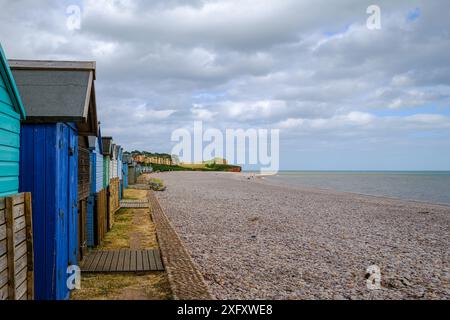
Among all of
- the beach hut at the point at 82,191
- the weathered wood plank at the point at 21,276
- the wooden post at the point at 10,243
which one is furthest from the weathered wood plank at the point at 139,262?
the wooden post at the point at 10,243

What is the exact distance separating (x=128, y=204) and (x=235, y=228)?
844 cm

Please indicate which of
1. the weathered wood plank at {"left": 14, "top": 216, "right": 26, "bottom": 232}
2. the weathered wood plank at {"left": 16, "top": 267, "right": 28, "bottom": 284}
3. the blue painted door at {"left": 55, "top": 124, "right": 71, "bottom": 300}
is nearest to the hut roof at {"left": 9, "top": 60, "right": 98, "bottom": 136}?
the blue painted door at {"left": 55, "top": 124, "right": 71, "bottom": 300}

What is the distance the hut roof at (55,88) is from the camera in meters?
5.71

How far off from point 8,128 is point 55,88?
2088 mm

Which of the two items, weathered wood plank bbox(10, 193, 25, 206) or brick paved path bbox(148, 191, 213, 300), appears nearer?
weathered wood plank bbox(10, 193, 25, 206)

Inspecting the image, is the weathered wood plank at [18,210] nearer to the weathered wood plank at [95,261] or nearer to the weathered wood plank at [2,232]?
the weathered wood plank at [2,232]

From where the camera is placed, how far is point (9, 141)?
4.39 m

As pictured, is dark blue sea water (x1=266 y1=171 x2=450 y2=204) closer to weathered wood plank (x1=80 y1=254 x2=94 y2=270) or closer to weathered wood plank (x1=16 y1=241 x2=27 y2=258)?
weathered wood plank (x1=80 y1=254 x2=94 y2=270)

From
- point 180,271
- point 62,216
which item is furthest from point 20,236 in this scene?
point 180,271

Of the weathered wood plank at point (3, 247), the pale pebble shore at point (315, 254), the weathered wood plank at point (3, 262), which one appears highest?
the weathered wood plank at point (3, 247)

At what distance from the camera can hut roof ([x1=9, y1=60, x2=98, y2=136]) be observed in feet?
18.7

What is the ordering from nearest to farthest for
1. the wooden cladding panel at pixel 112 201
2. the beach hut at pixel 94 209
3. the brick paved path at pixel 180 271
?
the brick paved path at pixel 180 271, the beach hut at pixel 94 209, the wooden cladding panel at pixel 112 201

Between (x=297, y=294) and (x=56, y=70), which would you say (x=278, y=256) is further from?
(x=56, y=70)
